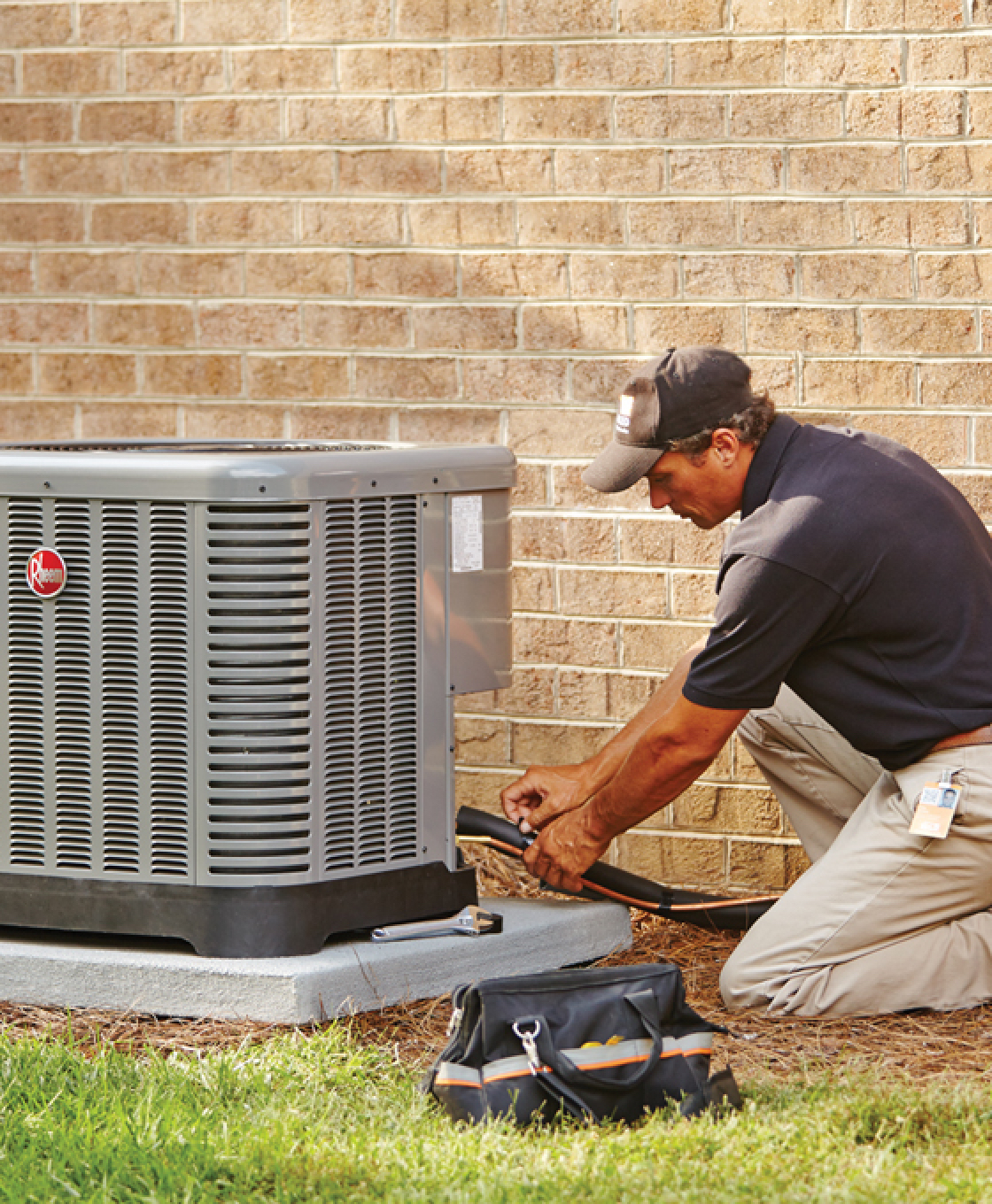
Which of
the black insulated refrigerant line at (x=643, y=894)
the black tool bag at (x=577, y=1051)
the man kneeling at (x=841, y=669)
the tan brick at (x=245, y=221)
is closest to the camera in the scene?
the black tool bag at (x=577, y=1051)

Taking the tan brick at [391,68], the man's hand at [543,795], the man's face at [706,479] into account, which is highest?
the tan brick at [391,68]

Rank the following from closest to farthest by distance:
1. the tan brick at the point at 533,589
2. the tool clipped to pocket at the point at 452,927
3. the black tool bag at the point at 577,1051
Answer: the black tool bag at the point at 577,1051 < the tool clipped to pocket at the point at 452,927 < the tan brick at the point at 533,589

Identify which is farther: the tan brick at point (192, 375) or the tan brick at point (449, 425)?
the tan brick at point (192, 375)

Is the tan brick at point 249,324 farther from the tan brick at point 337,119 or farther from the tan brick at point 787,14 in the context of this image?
the tan brick at point 787,14

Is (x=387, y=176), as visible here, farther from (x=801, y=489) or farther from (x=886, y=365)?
(x=801, y=489)

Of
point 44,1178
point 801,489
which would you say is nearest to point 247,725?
point 44,1178

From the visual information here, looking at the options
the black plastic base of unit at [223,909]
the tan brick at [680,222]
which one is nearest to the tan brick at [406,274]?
the tan brick at [680,222]

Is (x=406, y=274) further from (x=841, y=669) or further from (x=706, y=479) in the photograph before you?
(x=841, y=669)

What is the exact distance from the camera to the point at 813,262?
4.64 m

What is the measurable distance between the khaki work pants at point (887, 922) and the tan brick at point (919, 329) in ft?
4.42

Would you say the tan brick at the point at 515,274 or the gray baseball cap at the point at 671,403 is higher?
the tan brick at the point at 515,274

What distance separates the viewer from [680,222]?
186 inches

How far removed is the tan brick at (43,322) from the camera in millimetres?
5227

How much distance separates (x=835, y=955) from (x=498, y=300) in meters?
2.23
